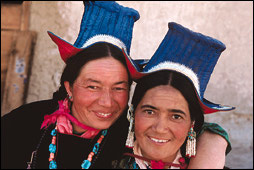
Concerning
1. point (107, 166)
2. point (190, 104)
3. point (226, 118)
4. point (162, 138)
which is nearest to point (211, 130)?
point (190, 104)

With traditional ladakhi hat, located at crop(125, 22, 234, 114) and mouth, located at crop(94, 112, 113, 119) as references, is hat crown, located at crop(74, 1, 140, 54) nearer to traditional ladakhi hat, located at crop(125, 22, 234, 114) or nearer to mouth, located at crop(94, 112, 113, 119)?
traditional ladakhi hat, located at crop(125, 22, 234, 114)

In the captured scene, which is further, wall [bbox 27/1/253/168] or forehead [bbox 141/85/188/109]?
wall [bbox 27/1/253/168]

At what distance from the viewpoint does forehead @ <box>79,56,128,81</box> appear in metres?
2.34

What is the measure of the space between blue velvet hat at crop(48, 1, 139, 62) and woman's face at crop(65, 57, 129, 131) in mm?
204

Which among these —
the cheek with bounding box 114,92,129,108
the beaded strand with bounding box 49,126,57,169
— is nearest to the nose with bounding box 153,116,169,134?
the cheek with bounding box 114,92,129,108

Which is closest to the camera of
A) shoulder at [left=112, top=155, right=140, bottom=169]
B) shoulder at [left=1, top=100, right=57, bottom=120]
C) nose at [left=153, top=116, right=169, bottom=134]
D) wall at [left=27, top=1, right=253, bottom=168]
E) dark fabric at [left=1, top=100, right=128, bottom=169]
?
nose at [left=153, top=116, right=169, bottom=134]

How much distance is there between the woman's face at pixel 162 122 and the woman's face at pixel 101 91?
31 centimetres

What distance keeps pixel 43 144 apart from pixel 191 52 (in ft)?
5.01

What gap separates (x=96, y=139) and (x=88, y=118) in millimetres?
253

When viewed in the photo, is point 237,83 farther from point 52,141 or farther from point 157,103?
point 52,141

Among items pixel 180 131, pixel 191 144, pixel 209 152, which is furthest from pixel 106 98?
pixel 209 152

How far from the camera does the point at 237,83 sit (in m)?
4.19

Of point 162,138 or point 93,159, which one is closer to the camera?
point 162,138

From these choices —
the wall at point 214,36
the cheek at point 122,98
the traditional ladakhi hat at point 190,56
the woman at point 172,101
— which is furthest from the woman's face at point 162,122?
the wall at point 214,36
